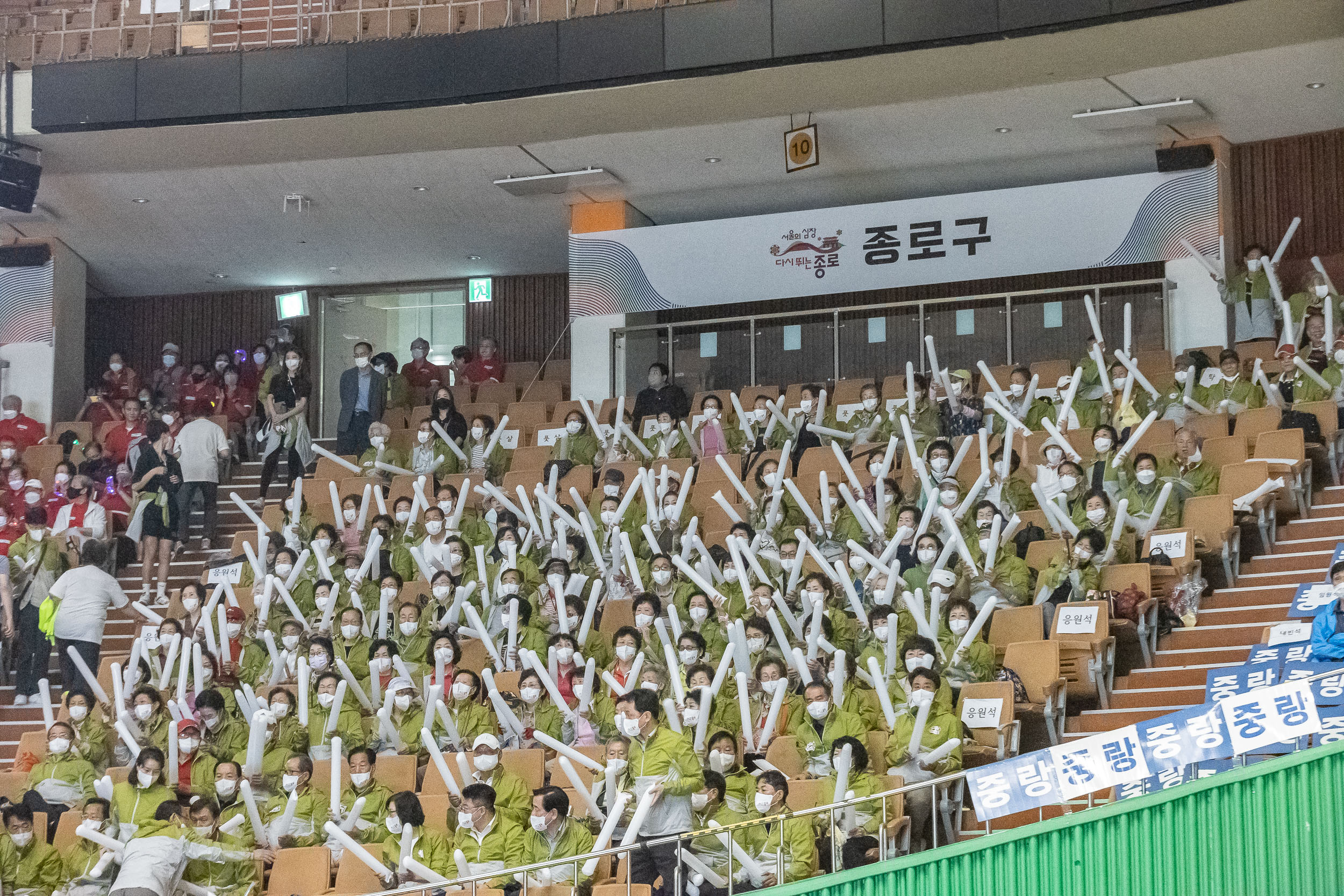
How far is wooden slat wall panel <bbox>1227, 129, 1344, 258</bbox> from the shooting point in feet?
43.8

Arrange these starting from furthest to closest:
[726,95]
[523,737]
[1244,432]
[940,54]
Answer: [726,95] < [940,54] < [1244,432] < [523,737]

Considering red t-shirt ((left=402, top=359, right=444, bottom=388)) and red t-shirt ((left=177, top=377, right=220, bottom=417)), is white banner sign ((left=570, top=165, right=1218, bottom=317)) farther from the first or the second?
red t-shirt ((left=177, top=377, right=220, bottom=417))

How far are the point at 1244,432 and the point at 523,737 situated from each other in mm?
4889

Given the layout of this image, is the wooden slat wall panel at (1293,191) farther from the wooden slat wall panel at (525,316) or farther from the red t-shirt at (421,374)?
the red t-shirt at (421,374)

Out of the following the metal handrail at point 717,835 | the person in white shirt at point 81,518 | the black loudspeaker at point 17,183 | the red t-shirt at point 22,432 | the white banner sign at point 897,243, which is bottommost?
the metal handrail at point 717,835

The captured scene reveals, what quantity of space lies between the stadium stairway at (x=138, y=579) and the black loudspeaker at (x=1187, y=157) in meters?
7.31

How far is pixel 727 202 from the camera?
48.4 ft

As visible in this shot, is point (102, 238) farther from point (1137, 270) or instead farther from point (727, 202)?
point (1137, 270)

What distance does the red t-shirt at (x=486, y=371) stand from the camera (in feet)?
49.6

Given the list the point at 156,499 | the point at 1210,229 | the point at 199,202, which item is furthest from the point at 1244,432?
the point at 199,202

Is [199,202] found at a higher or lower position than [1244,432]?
higher

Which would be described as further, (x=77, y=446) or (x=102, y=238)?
(x=102, y=238)

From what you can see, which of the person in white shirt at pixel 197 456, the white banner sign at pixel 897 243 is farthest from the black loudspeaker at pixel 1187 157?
the person in white shirt at pixel 197 456

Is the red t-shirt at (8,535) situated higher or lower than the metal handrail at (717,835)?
higher
